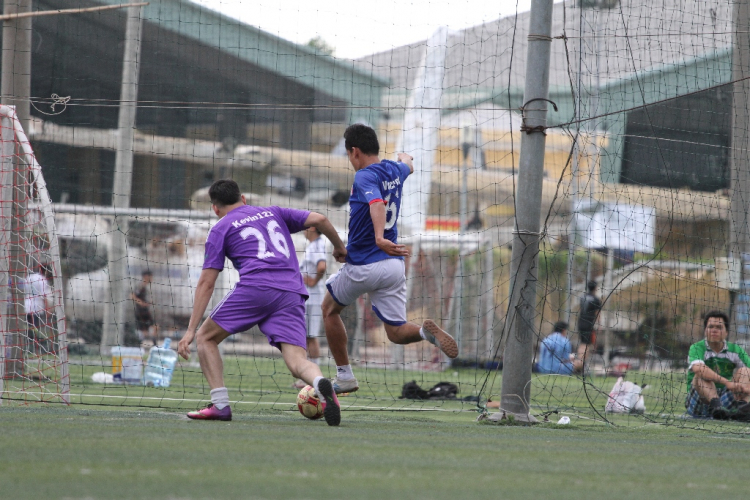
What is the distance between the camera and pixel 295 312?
6.22 meters

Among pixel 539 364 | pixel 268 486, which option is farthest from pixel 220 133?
pixel 268 486

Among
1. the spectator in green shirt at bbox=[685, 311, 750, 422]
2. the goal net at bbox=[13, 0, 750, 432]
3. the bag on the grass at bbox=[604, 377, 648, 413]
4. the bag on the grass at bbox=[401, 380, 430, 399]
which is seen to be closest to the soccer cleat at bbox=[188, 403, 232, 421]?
the goal net at bbox=[13, 0, 750, 432]

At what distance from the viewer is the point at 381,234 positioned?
6527 millimetres

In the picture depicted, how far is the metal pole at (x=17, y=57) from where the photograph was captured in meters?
10.7

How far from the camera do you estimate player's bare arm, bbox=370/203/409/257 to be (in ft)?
21.4

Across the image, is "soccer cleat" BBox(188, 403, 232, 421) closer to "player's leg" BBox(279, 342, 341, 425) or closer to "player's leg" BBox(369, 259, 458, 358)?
"player's leg" BBox(279, 342, 341, 425)

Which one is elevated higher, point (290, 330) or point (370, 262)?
point (370, 262)

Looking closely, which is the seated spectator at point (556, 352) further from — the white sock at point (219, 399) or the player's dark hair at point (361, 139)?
the white sock at point (219, 399)

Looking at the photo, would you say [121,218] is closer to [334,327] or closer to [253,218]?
[334,327]

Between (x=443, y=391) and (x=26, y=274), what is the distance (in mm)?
4357

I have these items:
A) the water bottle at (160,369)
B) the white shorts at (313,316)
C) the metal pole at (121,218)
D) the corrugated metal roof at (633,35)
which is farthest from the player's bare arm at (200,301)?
the metal pole at (121,218)

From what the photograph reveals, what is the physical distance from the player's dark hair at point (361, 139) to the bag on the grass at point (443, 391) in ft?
12.0

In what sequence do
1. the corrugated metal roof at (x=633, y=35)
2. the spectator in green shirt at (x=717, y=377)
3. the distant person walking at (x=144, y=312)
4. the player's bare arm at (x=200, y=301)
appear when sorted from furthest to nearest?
the distant person walking at (x=144, y=312)
the spectator in green shirt at (x=717, y=377)
the corrugated metal roof at (x=633, y=35)
the player's bare arm at (x=200, y=301)

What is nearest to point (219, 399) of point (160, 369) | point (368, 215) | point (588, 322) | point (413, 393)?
point (368, 215)
